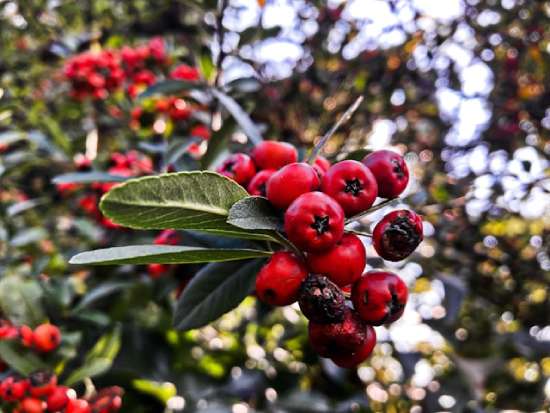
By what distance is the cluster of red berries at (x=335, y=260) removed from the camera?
118cm

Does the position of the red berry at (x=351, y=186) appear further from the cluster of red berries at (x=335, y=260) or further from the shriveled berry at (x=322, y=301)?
the shriveled berry at (x=322, y=301)

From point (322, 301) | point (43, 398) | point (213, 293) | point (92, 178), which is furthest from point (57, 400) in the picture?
point (322, 301)

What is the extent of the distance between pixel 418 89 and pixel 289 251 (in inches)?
128

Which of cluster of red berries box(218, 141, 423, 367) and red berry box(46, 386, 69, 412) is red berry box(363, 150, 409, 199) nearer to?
cluster of red berries box(218, 141, 423, 367)

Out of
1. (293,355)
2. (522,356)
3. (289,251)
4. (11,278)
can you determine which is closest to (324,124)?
(293,355)

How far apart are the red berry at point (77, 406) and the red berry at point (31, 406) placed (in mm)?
76

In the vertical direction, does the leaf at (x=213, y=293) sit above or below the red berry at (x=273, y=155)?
below

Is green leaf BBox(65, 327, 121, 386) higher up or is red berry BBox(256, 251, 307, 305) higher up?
red berry BBox(256, 251, 307, 305)

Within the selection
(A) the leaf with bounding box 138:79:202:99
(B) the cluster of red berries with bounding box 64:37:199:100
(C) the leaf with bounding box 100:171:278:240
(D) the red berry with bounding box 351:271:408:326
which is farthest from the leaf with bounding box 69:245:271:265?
(B) the cluster of red berries with bounding box 64:37:199:100

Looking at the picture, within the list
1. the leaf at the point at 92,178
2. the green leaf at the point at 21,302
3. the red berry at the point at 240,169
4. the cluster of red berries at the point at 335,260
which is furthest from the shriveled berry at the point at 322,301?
the green leaf at the point at 21,302

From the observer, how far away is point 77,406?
5.41 feet

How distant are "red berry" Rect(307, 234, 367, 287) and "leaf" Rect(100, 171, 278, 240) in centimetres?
22

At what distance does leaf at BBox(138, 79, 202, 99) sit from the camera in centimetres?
247

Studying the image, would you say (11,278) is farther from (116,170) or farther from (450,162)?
(450,162)
